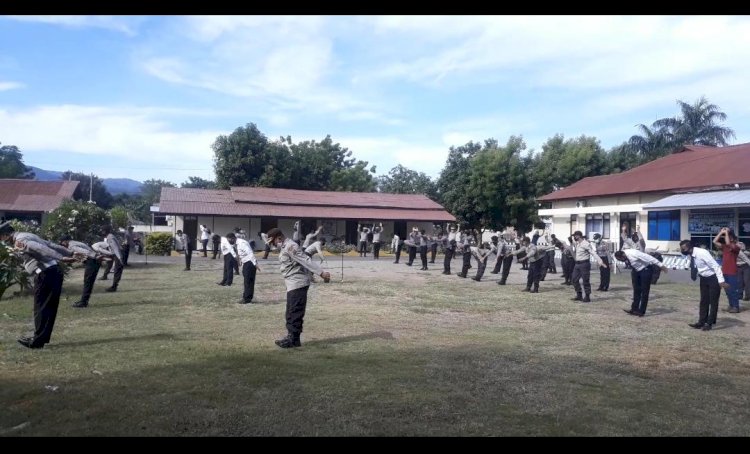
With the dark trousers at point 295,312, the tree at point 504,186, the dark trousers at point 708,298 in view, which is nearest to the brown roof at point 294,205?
the tree at point 504,186

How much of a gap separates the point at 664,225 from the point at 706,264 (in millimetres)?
17075

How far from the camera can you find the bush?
3027 cm

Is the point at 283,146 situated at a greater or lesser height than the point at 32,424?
greater

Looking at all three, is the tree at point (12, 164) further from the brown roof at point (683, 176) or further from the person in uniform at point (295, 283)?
the person in uniform at point (295, 283)

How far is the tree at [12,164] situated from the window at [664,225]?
5470cm

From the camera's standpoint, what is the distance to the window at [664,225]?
A: 83.0 feet

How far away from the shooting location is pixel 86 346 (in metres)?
8.13

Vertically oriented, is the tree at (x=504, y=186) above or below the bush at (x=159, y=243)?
above

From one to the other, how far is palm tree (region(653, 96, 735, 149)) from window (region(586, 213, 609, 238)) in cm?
1262

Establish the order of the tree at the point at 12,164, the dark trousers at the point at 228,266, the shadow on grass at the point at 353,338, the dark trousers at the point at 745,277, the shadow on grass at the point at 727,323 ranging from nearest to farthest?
the shadow on grass at the point at 353,338 → the shadow on grass at the point at 727,323 → the dark trousers at the point at 745,277 → the dark trousers at the point at 228,266 → the tree at the point at 12,164

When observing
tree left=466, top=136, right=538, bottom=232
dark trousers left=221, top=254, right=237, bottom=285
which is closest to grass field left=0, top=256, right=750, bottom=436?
dark trousers left=221, top=254, right=237, bottom=285

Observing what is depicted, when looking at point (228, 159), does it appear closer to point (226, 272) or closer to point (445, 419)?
point (226, 272)

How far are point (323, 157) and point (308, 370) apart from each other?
43.7 m
